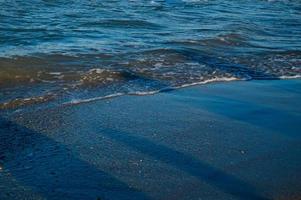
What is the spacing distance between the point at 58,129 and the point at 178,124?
1.38 meters

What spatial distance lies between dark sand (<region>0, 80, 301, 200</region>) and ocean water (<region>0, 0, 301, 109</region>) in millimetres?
859

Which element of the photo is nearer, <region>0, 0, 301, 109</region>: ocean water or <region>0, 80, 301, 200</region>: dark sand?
<region>0, 80, 301, 200</region>: dark sand

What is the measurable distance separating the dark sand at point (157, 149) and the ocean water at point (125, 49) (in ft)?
2.82

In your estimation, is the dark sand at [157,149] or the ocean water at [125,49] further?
the ocean water at [125,49]

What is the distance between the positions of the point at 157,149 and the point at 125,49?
499 cm

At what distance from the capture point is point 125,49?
32.2 feet

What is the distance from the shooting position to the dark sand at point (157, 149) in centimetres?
423

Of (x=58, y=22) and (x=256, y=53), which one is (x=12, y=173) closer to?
(x=256, y=53)

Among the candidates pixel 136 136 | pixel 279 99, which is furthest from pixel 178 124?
pixel 279 99

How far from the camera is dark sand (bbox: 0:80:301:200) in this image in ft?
13.9

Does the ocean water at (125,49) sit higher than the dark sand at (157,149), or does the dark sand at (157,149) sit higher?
the dark sand at (157,149)

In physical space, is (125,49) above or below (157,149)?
below

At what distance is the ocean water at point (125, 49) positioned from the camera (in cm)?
747

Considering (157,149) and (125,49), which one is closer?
(157,149)
